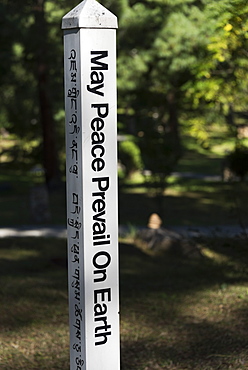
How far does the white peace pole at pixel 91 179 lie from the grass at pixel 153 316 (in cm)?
216

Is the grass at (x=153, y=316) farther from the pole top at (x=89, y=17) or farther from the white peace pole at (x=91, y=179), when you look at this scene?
the pole top at (x=89, y=17)

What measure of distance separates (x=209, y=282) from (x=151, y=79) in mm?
17817

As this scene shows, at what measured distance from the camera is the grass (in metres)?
5.89

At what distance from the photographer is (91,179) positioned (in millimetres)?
3568

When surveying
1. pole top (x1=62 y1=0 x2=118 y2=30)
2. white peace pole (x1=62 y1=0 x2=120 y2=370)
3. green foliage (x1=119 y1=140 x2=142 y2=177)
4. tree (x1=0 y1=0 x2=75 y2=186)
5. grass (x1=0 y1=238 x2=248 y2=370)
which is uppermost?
tree (x1=0 y1=0 x2=75 y2=186)

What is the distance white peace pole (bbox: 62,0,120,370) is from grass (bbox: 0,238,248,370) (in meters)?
2.16

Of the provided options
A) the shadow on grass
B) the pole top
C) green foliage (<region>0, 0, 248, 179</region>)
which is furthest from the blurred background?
the pole top

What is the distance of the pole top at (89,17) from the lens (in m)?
3.50

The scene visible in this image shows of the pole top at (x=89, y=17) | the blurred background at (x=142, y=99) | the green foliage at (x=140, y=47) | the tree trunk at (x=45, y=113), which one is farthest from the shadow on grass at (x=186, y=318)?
the tree trunk at (x=45, y=113)

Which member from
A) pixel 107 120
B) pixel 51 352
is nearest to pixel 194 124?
pixel 51 352

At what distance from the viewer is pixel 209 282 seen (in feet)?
29.1

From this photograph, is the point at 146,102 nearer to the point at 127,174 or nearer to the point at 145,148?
the point at 127,174

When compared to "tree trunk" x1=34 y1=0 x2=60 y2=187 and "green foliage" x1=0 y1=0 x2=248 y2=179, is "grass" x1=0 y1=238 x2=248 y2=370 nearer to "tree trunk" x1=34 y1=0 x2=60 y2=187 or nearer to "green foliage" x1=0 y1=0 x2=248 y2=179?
"green foliage" x1=0 y1=0 x2=248 y2=179

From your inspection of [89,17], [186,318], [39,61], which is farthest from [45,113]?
[89,17]
